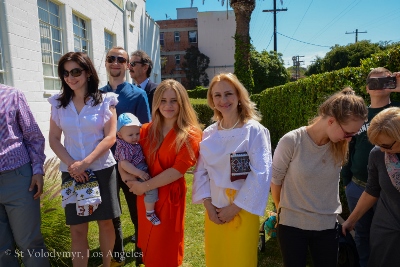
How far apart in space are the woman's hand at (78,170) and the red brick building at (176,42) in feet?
137

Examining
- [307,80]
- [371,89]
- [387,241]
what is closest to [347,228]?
[387,241]

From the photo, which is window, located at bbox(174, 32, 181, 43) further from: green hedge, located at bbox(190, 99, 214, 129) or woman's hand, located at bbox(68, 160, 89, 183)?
woman's hand, located at bbox(68, 160, 89, 183)

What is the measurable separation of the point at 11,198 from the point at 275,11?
110 feet

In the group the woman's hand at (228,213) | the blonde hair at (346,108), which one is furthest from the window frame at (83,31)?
the blonde hair at (346,108)

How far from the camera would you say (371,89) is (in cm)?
270

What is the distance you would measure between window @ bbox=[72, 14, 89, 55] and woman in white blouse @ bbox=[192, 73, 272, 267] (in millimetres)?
6820

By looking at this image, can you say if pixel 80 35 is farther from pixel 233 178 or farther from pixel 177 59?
pixel 177 59

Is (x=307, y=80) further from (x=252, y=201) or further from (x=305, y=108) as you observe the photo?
(x=252, y=201)

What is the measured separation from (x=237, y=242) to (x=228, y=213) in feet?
0.71

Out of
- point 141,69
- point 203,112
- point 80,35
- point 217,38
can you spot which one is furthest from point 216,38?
point 141,69

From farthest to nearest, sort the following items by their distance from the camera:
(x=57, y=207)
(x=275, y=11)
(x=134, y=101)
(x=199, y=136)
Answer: (x=275, y=11), (x=57, y=207), (x=134, y=101), (x=199, y=136)

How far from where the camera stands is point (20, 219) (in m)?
2.40

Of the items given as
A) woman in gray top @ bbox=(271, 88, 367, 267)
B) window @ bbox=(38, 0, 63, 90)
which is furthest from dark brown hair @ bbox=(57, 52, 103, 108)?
window @ bbox=(38, 0, 63, 90)

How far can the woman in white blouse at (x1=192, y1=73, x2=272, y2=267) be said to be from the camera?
84.0 inches
